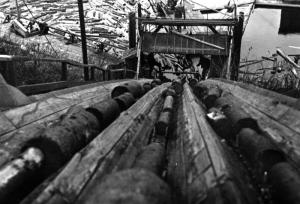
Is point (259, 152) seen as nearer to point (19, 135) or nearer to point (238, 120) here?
point (238, 120)

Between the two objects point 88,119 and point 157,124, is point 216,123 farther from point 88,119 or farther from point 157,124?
point 88,119

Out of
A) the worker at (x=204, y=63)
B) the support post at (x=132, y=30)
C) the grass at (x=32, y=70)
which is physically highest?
the support post at (x=132, y=30)

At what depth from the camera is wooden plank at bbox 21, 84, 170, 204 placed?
2.32 metres

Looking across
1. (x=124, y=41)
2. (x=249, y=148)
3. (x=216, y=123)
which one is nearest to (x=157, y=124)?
(x=216, y=123)

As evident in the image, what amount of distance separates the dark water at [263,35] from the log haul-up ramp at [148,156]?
12884 millimetres

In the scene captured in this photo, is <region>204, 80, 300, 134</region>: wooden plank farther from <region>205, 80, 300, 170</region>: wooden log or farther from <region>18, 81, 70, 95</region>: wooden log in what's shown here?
<region>18, 81, 70, 95</region>: wooden log

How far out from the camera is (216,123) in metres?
3.93

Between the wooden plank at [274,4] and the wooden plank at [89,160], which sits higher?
the wooden plank at [274,4]

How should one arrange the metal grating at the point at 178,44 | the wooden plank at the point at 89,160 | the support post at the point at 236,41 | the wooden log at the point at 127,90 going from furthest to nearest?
1. the metal grating at the point at 178,44
2. the support post at the point at 236,41
3. the wooden log at the point at 127,90
4. the wooden plank at the point at 89,160

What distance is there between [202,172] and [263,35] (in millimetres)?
16026

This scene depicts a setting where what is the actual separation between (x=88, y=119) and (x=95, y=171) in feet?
4.21

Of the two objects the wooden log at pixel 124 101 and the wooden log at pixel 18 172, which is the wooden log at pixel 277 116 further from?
the wooden log at pixel 18 172

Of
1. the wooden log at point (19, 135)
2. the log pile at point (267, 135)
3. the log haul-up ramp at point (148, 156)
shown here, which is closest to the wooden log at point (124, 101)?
the log haul-up ramp at point (148, 156)

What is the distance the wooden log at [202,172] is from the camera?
2.22m
